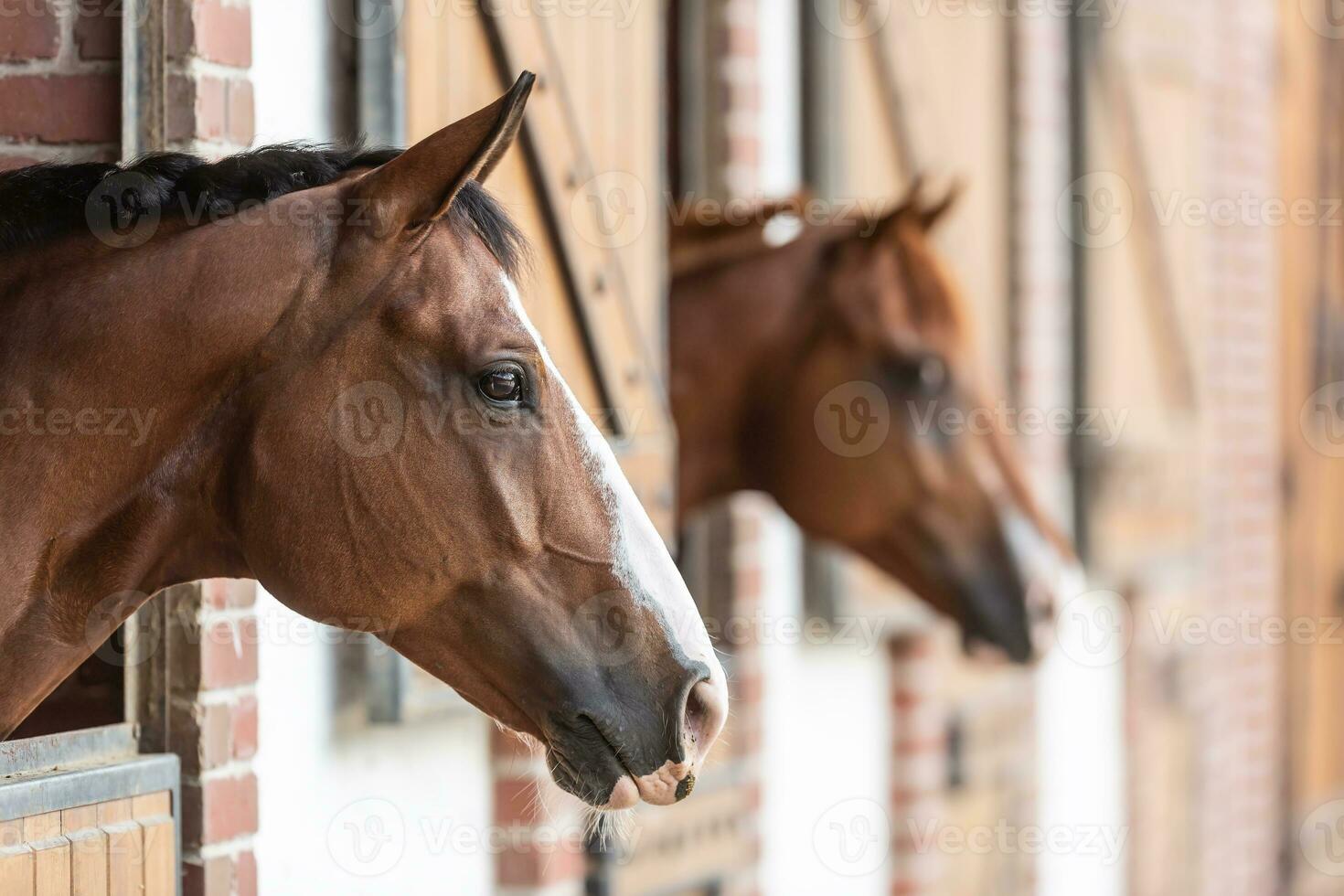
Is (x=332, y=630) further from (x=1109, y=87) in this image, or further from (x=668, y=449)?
(x=1109, y=87)

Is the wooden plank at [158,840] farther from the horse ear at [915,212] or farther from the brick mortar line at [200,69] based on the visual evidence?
the horse ear at [915,212]

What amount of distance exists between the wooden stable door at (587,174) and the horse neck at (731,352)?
0.78ft

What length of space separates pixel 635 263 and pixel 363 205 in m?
1.54

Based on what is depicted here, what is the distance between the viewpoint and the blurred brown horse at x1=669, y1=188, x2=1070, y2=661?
3.37 m

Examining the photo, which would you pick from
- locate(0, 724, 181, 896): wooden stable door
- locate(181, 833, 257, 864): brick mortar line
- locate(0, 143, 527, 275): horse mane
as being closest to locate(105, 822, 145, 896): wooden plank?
locate(0, 724, 181, 896): wooden stable door

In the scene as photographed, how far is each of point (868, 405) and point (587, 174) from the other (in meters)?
0.88

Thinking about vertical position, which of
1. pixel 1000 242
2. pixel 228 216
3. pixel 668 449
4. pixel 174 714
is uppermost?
pixel 1000 242

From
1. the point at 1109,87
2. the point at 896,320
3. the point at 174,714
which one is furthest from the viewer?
the point at 1109,87

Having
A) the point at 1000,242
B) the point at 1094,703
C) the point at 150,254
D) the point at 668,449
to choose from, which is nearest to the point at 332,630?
the point at 668,449

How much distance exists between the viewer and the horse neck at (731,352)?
11.2 ft

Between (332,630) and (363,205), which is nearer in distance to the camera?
(363,205)

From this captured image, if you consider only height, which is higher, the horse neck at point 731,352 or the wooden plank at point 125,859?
the horse neck at point 731,352

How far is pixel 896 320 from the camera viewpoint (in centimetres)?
338

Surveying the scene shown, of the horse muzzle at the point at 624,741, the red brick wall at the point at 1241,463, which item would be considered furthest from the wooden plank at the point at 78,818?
the red brick wall at the point at 1241,463
